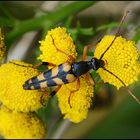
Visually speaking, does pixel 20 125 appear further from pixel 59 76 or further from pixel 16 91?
pixel 59 76

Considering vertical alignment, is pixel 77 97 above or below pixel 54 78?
below

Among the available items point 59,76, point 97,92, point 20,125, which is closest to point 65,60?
point 59,76

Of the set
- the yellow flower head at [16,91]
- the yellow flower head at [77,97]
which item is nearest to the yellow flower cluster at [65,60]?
the yellow flower head at [77,97]

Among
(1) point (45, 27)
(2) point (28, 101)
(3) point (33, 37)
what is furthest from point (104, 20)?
(2) point (28, 101)

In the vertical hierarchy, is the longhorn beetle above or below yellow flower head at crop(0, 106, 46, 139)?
above

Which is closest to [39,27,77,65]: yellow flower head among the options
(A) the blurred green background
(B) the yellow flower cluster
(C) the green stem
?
(B) the yellow flower cluster

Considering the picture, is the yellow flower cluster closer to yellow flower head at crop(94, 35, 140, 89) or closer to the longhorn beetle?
the longhorn beetle
